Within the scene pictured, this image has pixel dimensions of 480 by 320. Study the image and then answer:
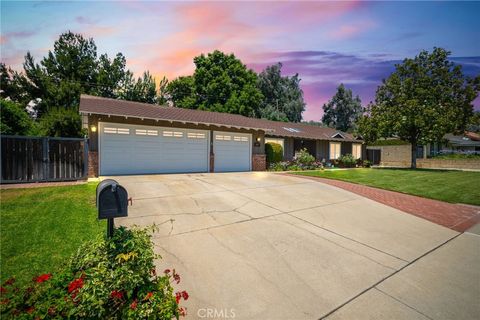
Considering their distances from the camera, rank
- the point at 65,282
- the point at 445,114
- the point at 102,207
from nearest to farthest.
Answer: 1. the point at 65,282
2. the point at 102,207
3. the point at 445,114

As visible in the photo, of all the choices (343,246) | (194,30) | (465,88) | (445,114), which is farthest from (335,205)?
(465,88)

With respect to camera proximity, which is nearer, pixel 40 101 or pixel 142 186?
pixel 142 186

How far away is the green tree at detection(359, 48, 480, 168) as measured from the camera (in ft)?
76.6

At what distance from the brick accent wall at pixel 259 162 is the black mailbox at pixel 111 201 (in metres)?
15.3

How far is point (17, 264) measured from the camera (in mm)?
3516

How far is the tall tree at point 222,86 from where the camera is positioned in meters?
34.4

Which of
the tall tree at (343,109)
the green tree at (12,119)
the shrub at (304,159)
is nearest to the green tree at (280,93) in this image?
the tall tree at (343,109)

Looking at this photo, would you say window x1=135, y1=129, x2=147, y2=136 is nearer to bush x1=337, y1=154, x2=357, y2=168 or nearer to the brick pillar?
the brick pillar

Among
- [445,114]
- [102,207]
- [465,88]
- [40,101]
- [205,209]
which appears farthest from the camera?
[40,101]

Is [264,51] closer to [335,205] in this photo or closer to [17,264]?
[335,205]

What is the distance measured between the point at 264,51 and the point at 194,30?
135 inches

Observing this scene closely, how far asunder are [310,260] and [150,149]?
11.4m

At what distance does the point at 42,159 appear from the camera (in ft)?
33.4

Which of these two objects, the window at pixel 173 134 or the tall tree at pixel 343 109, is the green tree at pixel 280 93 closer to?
the tall tree at pixel 343 109
